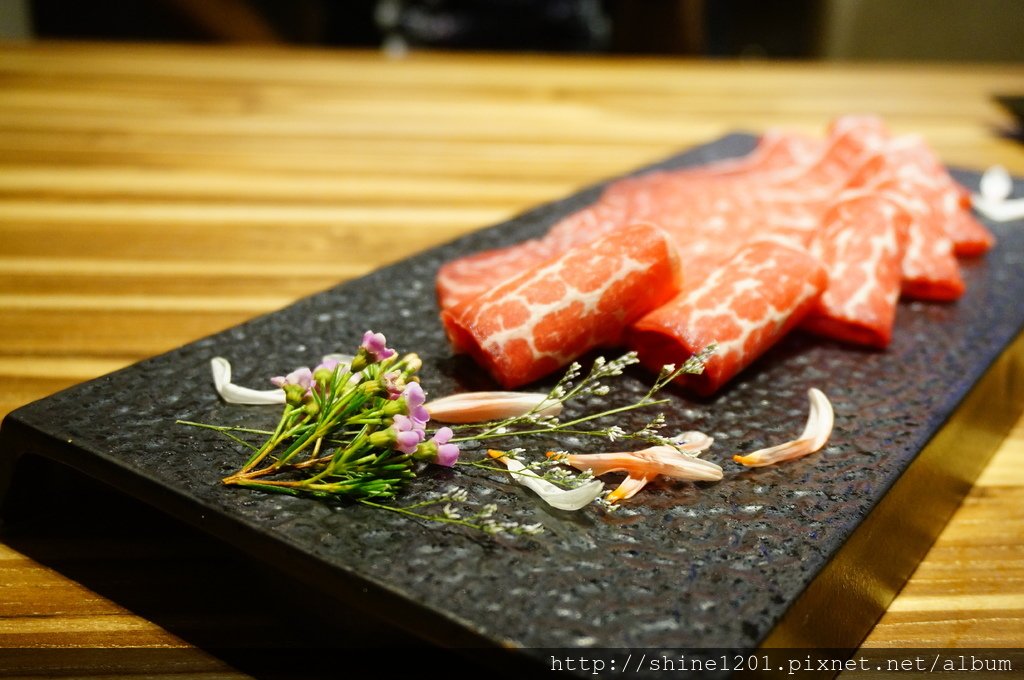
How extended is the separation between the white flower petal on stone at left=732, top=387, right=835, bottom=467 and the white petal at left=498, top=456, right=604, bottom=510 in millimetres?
208

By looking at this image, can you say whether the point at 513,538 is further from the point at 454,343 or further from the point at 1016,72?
the point at 1016,72

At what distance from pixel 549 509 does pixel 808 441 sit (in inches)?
14.1

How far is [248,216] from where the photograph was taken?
87.5 inches

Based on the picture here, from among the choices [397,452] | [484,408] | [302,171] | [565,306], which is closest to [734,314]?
[565,306]

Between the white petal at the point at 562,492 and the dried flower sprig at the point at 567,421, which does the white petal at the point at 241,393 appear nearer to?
the dried flower sprig at the point at 567,421

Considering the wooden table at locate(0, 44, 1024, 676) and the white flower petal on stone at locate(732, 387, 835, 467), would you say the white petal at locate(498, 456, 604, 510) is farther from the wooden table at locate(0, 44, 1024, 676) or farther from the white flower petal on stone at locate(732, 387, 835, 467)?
the wooden table at locate(0, 44, 1024, 676)

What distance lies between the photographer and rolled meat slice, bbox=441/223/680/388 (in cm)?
133

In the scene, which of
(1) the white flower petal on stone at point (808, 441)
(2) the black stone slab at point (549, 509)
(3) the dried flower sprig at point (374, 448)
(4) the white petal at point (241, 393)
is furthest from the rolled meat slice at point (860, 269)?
(4) the white petal at point (241, 393)

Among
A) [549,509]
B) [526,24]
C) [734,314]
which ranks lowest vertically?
[549,509]

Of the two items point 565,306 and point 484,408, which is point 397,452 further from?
point 565,306

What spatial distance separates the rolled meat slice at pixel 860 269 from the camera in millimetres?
1536

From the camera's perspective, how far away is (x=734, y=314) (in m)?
1.41

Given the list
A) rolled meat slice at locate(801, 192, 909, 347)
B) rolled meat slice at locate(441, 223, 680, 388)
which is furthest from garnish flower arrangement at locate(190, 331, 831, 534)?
rolled meat slice at locate(801, 192, 909, 347)

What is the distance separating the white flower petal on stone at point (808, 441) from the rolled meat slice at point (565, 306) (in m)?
0.27
